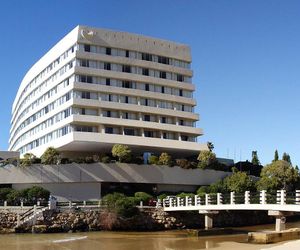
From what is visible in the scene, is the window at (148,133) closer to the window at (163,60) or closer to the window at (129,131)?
the window at (129,131)

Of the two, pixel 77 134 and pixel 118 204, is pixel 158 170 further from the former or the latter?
pixel 118 204

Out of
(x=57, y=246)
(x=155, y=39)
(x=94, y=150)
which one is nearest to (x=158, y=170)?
(x=94, y=150)

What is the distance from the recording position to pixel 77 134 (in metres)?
68.4

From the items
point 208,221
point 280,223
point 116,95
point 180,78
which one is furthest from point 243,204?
point 180,78

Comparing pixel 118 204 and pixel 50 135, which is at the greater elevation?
pixel 50 135

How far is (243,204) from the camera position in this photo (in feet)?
137

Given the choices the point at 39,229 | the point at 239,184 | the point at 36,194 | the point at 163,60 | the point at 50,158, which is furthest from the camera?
the point at 163,60

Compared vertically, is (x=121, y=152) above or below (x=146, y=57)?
below

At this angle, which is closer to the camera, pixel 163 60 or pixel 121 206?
pixel 121 206

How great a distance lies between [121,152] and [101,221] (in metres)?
16.4

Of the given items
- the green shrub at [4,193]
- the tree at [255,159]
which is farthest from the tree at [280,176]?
the tree at [255,159]

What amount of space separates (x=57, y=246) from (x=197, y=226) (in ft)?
67.5

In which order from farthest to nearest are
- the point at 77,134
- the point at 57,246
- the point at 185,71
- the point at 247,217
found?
the point at 185,71, the point at 77,134, the point at 247,217, the point at 57,246

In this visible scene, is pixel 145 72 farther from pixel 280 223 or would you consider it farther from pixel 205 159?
pixel 280 223
